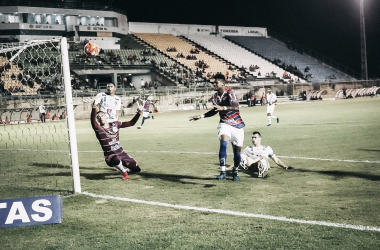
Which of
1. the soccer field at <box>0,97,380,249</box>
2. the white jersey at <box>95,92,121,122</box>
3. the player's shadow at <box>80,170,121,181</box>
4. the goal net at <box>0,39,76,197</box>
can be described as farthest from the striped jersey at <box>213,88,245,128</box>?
the white jersey at <box>95,92,121,122</box>

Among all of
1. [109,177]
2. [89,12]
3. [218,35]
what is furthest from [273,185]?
[218,35]

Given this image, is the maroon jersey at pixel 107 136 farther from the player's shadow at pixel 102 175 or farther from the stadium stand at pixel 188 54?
the stadium stand at pixel 188 54

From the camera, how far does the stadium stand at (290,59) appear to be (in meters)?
57.6

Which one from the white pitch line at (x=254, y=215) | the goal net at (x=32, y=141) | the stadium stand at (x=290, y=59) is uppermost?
the stadium stand at (x=290, y=59)

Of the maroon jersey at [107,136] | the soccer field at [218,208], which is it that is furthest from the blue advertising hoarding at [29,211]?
the maroon jersey at [107,136]

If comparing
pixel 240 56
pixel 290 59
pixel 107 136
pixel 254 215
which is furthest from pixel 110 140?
pixel 290 59

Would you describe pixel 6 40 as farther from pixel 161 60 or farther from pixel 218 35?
pixel 218 35

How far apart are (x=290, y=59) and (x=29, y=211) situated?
2346 inches

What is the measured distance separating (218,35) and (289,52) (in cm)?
1146

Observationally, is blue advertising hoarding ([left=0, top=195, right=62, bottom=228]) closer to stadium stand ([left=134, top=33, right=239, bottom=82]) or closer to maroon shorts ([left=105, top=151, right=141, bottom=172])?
maroon shorts ([left=105, top=151, right=141, bottom=172])

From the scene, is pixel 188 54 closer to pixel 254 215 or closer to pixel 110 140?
pixel 110 140

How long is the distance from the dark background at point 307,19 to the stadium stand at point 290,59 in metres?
2.89

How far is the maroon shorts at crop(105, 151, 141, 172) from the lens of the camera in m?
8.09

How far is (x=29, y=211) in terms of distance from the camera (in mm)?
5109
